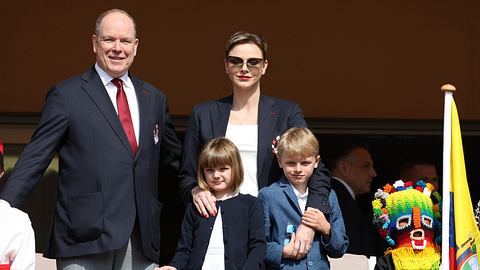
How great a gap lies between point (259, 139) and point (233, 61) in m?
0.41

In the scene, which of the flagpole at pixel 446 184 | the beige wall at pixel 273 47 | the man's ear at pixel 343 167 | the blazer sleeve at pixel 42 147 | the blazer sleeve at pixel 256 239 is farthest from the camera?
the beige wall at pixel 273 47

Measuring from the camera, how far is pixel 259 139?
6156mm

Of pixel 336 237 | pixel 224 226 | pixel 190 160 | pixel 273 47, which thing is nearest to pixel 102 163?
pixel 190 160

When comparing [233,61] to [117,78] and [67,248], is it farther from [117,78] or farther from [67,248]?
[67,248]

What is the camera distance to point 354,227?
726cm

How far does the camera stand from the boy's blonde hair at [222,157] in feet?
19.5

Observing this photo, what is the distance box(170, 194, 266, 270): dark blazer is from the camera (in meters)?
5.91

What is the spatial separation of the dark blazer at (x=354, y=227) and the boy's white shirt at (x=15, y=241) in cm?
236

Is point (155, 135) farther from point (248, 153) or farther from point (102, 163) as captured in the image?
point (248, 153)

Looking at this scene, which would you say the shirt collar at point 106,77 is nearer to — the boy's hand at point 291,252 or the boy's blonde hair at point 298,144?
the boy's blonde hair at point 298,144

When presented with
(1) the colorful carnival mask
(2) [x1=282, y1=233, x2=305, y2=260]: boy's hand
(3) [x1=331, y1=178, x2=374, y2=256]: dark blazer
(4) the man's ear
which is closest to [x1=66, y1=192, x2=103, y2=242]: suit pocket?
(2) [x1=282, y1=233, x2=305, y2=260]: boy's hand

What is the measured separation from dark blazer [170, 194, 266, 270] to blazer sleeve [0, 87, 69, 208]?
75 cm

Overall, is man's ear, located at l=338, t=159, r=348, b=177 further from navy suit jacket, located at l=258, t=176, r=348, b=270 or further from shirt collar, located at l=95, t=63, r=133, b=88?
shirt collar, located at l=95, t=63, r=133, b=88

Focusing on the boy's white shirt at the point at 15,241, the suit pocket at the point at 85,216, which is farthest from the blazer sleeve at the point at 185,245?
the boy's white shirt at the point at 15,241
